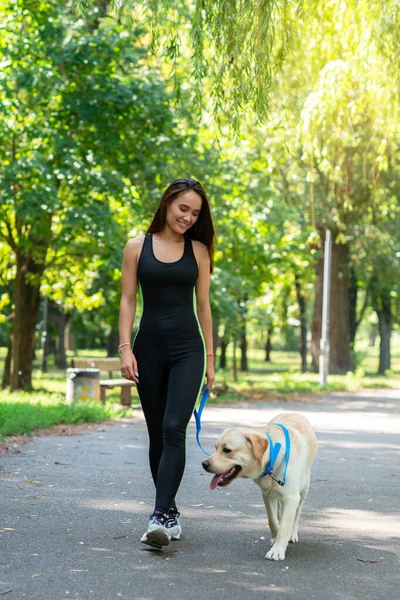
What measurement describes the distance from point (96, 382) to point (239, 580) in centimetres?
1150

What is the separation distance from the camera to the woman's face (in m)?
5.50

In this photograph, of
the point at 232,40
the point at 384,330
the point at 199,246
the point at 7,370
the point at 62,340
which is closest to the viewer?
the point at 199,246

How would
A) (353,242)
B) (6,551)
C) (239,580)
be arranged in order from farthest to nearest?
(353,242) < (6,551) < (239,580)

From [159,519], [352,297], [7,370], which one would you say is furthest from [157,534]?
[352,297]

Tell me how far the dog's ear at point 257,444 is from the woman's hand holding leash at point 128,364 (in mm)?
794

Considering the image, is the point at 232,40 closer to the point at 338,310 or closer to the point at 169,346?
the point at 169,346

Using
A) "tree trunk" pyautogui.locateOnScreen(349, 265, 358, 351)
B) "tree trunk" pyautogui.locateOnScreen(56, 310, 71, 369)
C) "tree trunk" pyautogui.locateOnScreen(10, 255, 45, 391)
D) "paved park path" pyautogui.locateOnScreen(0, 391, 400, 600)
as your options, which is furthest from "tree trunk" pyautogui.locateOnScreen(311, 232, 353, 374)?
"paved park path" pyautogui.locateOnScreen(0, 391, 400, 600)

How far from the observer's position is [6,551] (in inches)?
201

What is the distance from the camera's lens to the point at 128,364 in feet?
17.7

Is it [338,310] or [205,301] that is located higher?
[338,310]

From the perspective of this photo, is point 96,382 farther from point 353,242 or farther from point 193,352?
point 353,242

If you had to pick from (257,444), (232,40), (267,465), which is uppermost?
(232,40)

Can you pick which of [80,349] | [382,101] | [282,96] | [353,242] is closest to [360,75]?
[382,101]

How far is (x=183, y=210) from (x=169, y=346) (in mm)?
810
